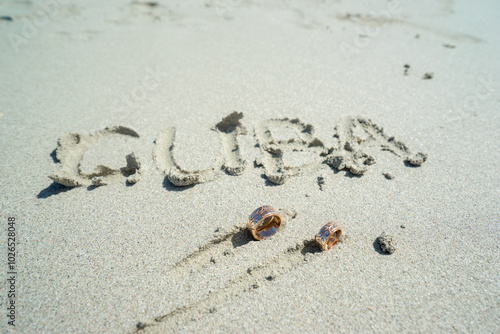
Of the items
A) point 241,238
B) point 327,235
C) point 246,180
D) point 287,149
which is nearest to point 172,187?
point 246,180

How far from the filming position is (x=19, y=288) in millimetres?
1440

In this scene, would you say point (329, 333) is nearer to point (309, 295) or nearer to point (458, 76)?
point (309, 295)

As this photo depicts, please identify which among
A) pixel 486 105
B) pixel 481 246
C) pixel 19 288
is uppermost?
pixel 486 105

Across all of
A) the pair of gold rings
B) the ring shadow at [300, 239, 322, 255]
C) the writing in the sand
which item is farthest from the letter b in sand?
the ring shadow at [300, 239, 322, 255]

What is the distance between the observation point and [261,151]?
7.01 ft

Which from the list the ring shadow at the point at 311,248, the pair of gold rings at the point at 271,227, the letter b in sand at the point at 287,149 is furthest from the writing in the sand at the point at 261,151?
the ring shadow at the point at 311,248

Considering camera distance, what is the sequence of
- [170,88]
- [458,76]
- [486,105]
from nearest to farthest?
[486,105] → [170,88] → [458,76]

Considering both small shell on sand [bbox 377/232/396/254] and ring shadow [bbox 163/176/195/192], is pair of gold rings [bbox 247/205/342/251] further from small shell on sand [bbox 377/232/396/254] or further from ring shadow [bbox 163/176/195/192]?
ring shadow [bbox 163/176/195/192]

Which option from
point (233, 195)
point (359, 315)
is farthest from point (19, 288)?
point (359, 315)

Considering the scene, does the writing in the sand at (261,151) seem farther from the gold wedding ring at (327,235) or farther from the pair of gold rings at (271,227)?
the gold wedding ring at (327,235)

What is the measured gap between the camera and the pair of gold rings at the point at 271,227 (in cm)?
153

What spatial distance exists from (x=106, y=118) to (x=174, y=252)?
4.86 feet

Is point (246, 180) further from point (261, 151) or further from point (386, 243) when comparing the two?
point (386, 243)

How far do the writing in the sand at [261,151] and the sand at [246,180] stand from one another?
0.01m
